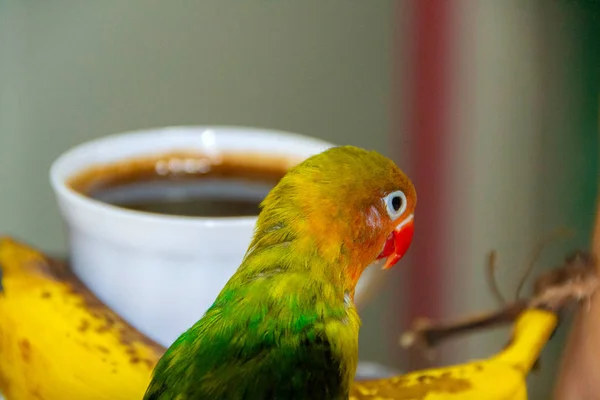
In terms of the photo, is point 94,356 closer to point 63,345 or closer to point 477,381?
point 63,345

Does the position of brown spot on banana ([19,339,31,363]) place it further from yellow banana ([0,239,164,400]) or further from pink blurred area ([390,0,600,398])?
pink blurred area ([390,0,600,398])

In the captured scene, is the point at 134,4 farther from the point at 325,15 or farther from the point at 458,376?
the point at 458,376

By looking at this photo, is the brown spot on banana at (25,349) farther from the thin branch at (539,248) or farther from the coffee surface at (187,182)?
the thin branch at (539,248)

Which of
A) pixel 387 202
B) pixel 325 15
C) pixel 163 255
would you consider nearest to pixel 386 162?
pixel 387 202

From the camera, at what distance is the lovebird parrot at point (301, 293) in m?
0.15

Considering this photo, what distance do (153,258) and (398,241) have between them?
109 millimetres

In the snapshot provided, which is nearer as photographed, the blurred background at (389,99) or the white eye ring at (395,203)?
the white eye ring at (395,203)

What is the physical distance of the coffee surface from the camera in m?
0.30

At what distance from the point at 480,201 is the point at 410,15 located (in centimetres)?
12

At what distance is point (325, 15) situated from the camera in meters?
0.38

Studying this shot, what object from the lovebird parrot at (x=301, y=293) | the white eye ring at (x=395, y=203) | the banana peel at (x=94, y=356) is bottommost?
the banana peel at (x=94, y=356)

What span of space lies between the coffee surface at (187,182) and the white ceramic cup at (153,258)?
2 centimetres

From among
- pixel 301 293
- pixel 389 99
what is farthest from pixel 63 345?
pixel 389 99

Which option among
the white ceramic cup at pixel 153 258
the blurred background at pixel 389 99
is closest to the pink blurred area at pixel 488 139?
the blurred background at pixel 389 99
